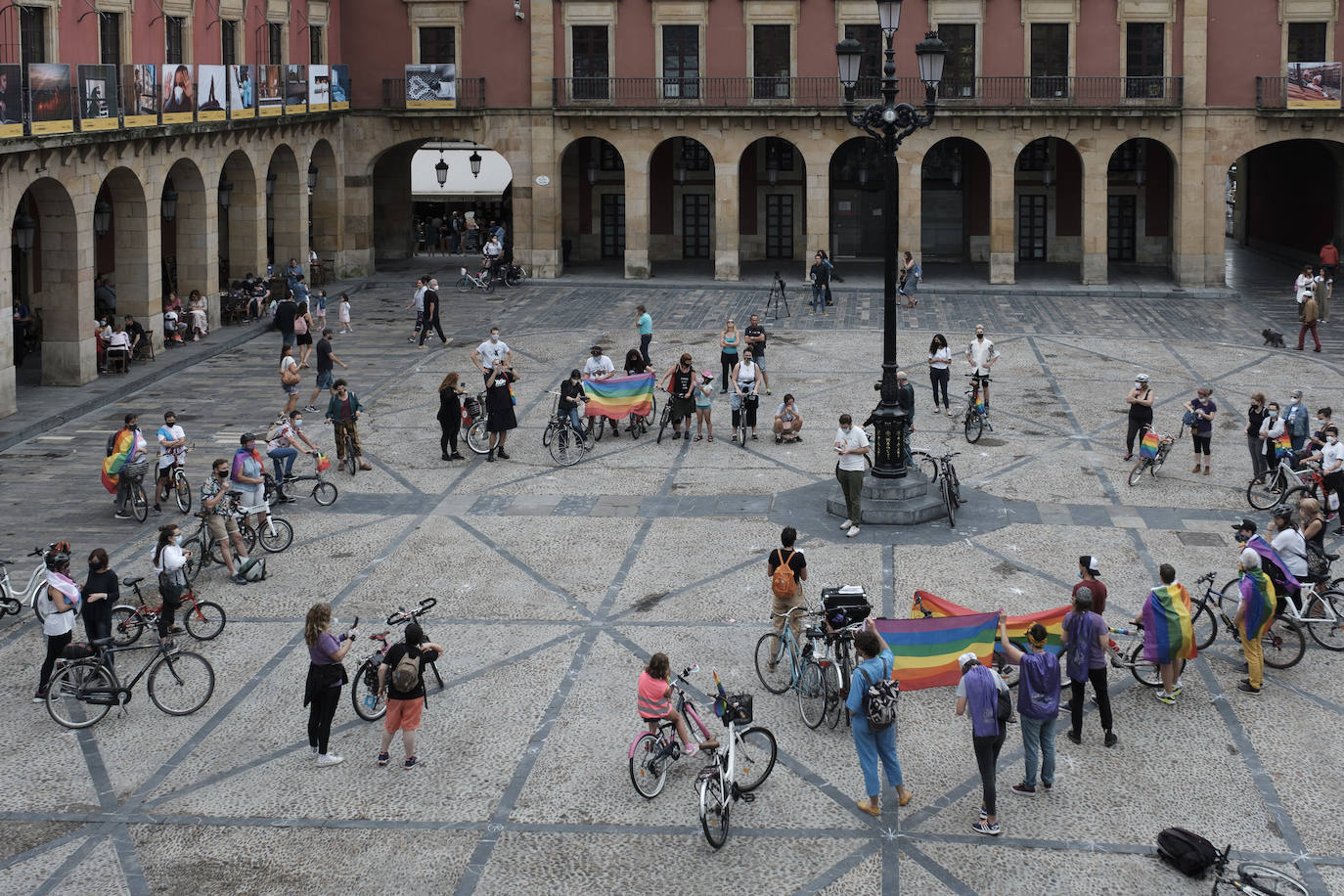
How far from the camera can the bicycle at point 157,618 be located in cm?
1652

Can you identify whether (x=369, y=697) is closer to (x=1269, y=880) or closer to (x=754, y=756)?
(x=754, y=756)

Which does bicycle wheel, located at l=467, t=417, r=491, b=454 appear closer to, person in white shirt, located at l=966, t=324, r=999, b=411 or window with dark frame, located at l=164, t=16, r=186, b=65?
person in white shirt, located at l=966, t=324, r=999, b=411

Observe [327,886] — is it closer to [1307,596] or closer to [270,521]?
[270,521]

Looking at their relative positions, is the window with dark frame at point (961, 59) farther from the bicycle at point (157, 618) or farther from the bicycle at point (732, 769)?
the bicycle at point (732, 769)

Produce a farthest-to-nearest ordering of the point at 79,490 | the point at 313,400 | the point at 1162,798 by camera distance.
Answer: the point at 313,400
the point at 79,490
the point at 1162,798

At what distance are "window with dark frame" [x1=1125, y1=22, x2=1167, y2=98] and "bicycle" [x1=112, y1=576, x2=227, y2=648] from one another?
3275cm

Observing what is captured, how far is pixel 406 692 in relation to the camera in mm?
13773

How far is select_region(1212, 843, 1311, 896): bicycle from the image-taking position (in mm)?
10805

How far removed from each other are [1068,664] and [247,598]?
933 centimetres

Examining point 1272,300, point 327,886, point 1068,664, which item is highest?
point 1272,300

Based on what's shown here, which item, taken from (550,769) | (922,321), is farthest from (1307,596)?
(922,321)

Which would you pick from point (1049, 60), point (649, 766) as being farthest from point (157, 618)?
point (1049, 60)

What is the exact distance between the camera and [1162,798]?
1310 cm

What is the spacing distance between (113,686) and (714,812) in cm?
618
